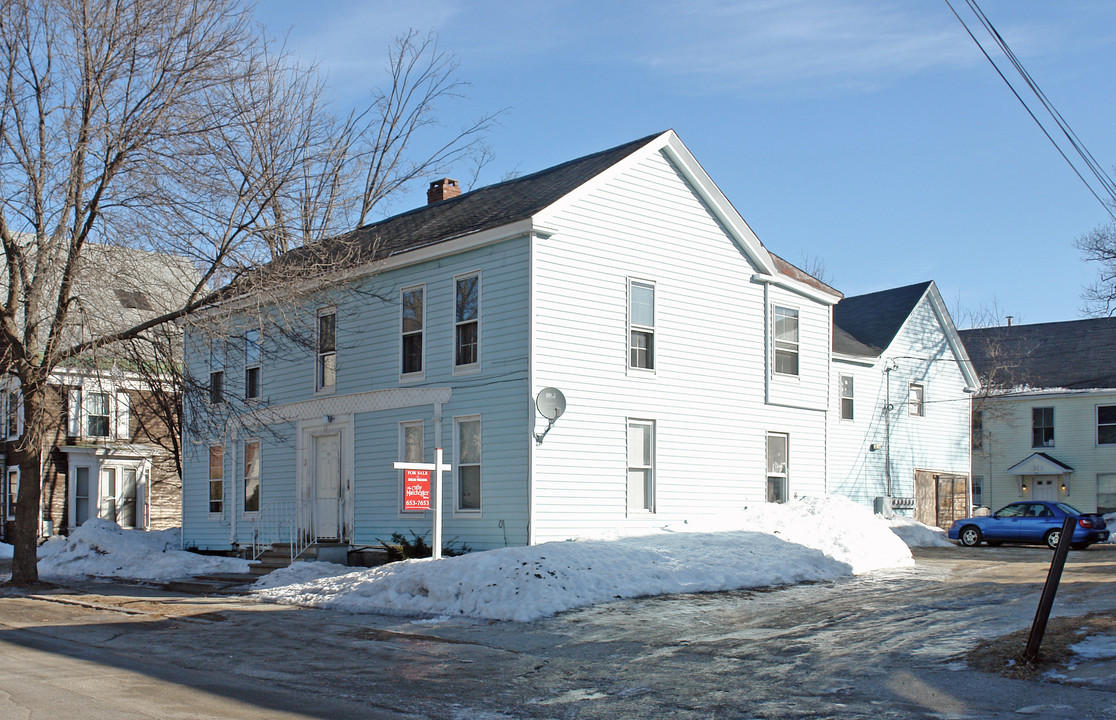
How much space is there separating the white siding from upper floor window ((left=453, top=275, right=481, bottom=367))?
5.33ft

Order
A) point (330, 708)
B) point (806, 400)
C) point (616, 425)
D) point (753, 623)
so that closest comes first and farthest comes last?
point (330, 708)
point (753, 623)
point (616, 425)
point (806, 400)

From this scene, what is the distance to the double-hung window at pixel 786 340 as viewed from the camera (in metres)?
23.3

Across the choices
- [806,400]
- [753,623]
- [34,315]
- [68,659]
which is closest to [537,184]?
[806,400]

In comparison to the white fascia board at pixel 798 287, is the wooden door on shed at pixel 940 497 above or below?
below

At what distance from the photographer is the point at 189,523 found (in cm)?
2641

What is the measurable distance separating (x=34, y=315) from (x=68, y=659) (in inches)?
347

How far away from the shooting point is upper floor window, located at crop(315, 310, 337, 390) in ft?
73.6

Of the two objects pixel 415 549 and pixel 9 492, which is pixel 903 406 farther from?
pixel 9 492

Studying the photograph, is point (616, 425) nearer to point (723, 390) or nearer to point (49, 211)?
point (723, 390)

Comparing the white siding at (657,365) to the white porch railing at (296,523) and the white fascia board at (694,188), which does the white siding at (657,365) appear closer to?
the white fascia board at (694,188)

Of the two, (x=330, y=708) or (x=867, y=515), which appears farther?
(x=867, y=515)

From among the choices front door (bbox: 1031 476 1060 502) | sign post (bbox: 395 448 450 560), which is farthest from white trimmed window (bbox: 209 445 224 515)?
front door (bbox: 1031 476 1060 502)

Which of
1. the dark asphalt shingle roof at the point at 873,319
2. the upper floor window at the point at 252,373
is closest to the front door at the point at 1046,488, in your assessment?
the dark asphalt shingle roof at the point at 873,319

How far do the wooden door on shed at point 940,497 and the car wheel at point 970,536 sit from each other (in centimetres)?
416
